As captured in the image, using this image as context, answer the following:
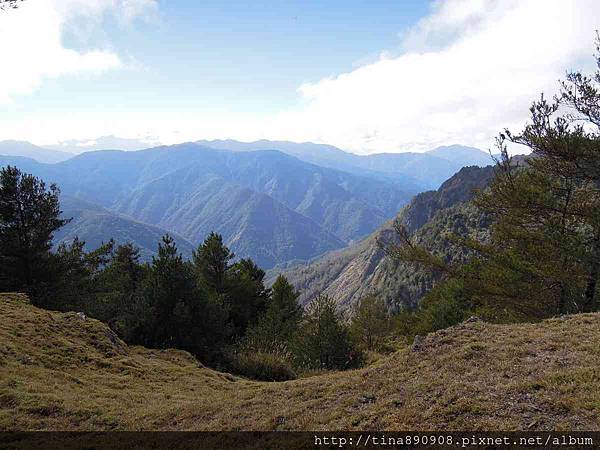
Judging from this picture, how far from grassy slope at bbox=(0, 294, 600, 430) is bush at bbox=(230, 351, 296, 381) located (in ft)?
11.5

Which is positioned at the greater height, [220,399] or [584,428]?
[584,428]

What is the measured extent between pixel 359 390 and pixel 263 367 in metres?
9.94

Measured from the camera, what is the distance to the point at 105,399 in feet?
34.3

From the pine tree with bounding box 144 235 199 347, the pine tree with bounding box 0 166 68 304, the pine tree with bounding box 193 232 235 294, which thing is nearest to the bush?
the pine tree with bounding box 144 235 199 347

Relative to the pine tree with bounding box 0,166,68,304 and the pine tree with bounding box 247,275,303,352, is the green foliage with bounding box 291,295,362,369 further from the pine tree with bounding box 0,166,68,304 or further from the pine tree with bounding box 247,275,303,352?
the pine tree with bounding box 0,166,68,304

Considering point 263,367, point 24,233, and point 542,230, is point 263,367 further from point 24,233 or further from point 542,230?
point 24,233

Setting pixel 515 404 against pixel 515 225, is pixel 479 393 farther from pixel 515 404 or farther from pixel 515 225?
pixel 515 225

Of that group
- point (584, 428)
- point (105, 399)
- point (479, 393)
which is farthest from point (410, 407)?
point (105, 399)

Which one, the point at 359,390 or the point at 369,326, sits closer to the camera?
the point at 359,390

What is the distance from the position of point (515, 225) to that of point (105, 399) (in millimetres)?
19341

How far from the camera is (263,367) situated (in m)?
18.0

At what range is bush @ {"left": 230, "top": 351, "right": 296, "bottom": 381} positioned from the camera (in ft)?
57.8

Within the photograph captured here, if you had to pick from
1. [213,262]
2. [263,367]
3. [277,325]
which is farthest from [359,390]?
[213,262]

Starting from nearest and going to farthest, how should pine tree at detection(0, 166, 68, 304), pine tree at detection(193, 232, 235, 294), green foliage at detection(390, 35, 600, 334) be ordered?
green foliage at detection(390, 35, 600, 334) < pine tree at detection(0, 166, 68, 304) < pine tree at detection(193, 232, 235, 294)
